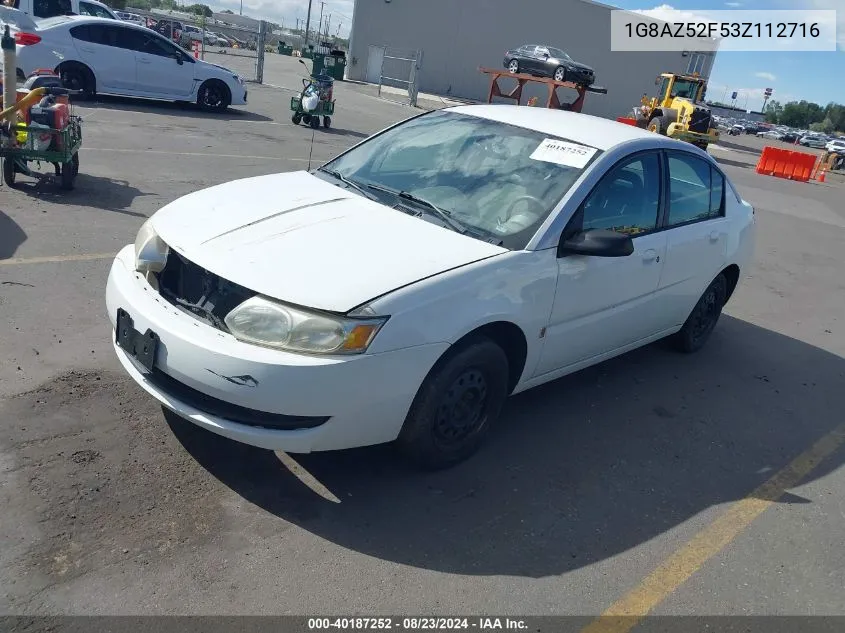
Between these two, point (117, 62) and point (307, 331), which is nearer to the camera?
point (307, 331)

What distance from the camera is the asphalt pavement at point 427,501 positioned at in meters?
2.86

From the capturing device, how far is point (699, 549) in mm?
3457

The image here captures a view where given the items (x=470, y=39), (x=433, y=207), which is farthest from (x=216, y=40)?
(x=433, y=207)

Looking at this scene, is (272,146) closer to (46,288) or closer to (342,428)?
(46,288)

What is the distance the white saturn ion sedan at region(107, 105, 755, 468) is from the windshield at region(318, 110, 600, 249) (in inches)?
0.5

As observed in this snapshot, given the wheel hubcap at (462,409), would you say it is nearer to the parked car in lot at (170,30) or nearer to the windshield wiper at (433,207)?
the windshield wiper at (433,207)

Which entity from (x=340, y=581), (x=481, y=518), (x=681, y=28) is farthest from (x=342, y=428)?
(x=681, y=28)

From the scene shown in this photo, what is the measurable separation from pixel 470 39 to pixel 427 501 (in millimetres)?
42050

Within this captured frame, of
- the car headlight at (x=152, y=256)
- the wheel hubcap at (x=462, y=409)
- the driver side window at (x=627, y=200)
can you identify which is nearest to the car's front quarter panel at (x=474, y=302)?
the wheel hubcap at (x=462, y=409)

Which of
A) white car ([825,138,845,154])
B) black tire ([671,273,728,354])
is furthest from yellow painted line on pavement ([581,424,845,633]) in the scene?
white car ([825,138,845,154])

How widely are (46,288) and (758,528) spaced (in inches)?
193

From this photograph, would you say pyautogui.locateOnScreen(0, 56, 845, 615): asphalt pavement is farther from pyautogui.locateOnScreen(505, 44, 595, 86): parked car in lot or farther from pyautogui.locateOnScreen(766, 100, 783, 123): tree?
pyautogui.locateOnScreen(766, 100, 783, 123): tree

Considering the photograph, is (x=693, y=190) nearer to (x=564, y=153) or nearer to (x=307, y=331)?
(x=564, y=153)

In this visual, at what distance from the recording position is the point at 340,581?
9.50 ft
